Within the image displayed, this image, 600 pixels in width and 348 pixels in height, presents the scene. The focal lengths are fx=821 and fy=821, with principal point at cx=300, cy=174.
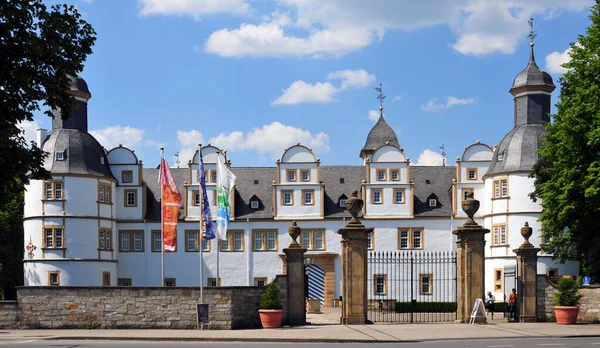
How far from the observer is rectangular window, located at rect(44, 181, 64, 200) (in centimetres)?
5447

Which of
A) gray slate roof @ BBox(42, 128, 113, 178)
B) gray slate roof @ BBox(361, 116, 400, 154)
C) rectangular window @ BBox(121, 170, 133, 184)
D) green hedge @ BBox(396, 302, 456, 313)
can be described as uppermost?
gray slate roof @ BBox(361, 116, 400, 154)

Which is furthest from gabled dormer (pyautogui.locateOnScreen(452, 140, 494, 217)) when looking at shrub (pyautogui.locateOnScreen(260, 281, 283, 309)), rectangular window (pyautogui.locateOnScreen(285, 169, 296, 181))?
shrub (pyautogui.locateOnScreen(260, 281, 283, 309))

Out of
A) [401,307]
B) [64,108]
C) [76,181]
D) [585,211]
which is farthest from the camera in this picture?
[76,181]

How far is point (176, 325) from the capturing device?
90.2 ft

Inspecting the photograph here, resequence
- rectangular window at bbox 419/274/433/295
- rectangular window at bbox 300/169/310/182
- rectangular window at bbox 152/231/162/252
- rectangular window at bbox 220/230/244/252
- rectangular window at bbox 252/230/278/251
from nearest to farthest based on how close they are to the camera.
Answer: rectangular window at bbox 419/274/433/295, rectangular window at bbox 300/169/310/182, rectangular window at bbox 252/230/278/251, rectangular window at bbox 220/230/244/252, rectangular window at bbox 152/231/162/252

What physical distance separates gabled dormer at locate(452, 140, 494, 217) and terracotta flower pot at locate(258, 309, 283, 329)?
33196 mm

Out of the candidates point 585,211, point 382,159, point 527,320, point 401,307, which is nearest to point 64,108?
point 527,320

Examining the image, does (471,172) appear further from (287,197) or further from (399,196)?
(287,197)

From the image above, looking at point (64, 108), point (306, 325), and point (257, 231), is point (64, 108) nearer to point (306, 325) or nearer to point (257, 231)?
point (306, 325)

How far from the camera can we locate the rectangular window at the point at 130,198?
59.5 m

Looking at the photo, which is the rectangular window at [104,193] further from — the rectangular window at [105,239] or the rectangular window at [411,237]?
the rectangular window at [411,237]

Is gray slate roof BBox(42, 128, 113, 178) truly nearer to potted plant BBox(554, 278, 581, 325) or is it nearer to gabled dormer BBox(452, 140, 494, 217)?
gabled dormer BBox(452, 140, 494, 217)


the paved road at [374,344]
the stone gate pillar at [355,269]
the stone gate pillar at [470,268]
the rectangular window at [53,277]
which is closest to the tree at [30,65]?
the paved road at [374,344]

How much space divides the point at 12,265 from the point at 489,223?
32.6 m
